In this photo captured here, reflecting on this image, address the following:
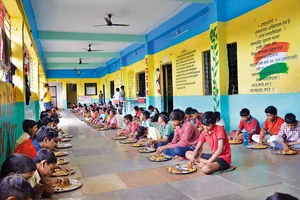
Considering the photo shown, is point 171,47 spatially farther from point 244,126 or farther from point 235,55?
point 244,126

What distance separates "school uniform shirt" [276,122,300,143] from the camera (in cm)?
439

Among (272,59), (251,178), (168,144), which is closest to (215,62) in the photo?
(272,59)

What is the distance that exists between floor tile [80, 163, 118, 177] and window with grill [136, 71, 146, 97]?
9.33m

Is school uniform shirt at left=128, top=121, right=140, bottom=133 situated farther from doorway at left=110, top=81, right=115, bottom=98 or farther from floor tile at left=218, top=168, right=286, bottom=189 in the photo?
doorway at left=110, top=81, right=115, bottom=98

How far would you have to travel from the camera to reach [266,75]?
572 cm

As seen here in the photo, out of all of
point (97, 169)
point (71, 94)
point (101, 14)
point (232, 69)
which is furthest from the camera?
point (71, 94)

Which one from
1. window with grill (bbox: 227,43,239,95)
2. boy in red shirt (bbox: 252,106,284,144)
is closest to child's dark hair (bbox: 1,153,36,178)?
boy in red shirt (bbox: 252,106,284,144)

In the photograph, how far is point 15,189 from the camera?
151cm

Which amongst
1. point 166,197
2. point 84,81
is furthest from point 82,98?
point 166,197

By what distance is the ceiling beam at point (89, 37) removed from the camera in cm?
1010

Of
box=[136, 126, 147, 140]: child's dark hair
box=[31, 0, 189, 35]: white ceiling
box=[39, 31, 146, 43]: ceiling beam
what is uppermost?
box=[31, 0, 189, 35]: white ceiling

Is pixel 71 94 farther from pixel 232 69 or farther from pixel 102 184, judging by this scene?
pixel 102 184

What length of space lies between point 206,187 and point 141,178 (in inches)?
33.3

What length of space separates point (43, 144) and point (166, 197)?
165 centimetres
